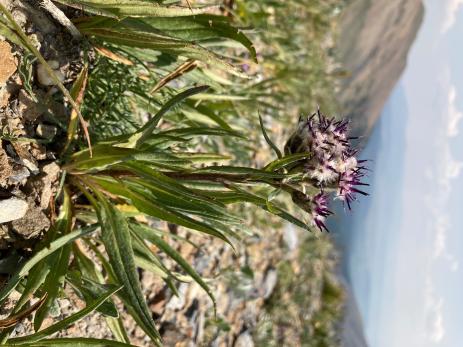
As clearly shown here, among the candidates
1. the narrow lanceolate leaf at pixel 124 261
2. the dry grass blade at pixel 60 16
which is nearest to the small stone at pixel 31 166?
the narrow lanceolate leaf at pixel 124 261

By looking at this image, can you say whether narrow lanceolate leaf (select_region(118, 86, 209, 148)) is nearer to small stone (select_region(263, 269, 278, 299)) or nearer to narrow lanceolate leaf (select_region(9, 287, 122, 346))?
narrow lanceolate leaf (select_region(9, 287, 122, 346))

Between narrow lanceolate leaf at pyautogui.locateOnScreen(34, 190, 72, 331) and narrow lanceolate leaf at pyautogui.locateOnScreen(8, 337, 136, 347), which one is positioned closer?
narrow lanceolate leaf at pyautogui.locateOnScreen(8, 337, 136, 347)

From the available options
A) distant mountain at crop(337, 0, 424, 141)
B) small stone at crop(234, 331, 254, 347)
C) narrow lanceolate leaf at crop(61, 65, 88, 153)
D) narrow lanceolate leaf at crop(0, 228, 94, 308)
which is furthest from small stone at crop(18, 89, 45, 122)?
distant mountain at crop(337, 0, 424, 141)

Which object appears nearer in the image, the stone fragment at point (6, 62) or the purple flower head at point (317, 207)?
the purple flower head at point (317, 207)

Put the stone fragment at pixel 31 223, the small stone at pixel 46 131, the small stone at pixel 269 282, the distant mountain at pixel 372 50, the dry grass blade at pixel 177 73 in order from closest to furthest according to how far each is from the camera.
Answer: the stone fragment at pixel 31 223 → the small stone at pixel 46 131 → the dry grass blade at pixel 177 73 → the small stone at pixel 269 282 → the distant mountain at pixel 372 50

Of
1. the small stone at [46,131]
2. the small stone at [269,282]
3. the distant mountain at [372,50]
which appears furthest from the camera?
the distant mountain at [372,50]

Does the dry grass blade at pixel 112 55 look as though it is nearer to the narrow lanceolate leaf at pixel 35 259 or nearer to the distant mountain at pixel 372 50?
the narrow lanceolate leaf at pixel 35 259

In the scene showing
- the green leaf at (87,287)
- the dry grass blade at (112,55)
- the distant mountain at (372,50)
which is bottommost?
the green leaf at (87,287)
